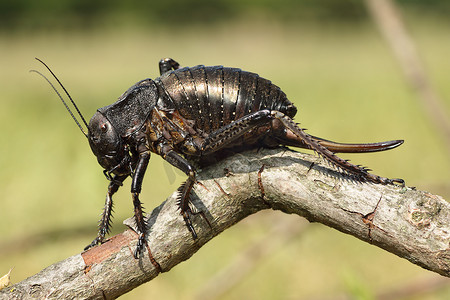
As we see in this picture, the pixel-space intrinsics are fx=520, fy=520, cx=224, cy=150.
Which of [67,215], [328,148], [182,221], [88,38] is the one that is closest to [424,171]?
[67,215]

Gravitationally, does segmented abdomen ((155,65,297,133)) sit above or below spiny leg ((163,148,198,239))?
above

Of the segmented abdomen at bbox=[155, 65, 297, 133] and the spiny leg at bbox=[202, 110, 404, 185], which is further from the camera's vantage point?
the segmented abdomen at bbox=[155, 65, 297, 133]

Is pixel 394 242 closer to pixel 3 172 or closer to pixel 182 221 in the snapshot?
pixel 182 221

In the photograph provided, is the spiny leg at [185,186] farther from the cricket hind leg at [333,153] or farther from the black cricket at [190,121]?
the cricket hind leg at [333,153]

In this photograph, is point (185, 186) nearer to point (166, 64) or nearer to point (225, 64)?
point (166, 64)

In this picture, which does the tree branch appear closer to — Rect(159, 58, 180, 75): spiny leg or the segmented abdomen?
the segmented abdomen

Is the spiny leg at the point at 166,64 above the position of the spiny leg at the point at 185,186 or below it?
above

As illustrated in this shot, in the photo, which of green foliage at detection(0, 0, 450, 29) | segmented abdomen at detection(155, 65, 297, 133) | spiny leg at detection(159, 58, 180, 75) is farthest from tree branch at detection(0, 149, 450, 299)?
green foliage at detection(0, 0, 450, 29)

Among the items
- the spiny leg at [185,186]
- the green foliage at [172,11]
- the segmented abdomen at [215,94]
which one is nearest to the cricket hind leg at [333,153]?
the segmented abdomen at [215,94]
